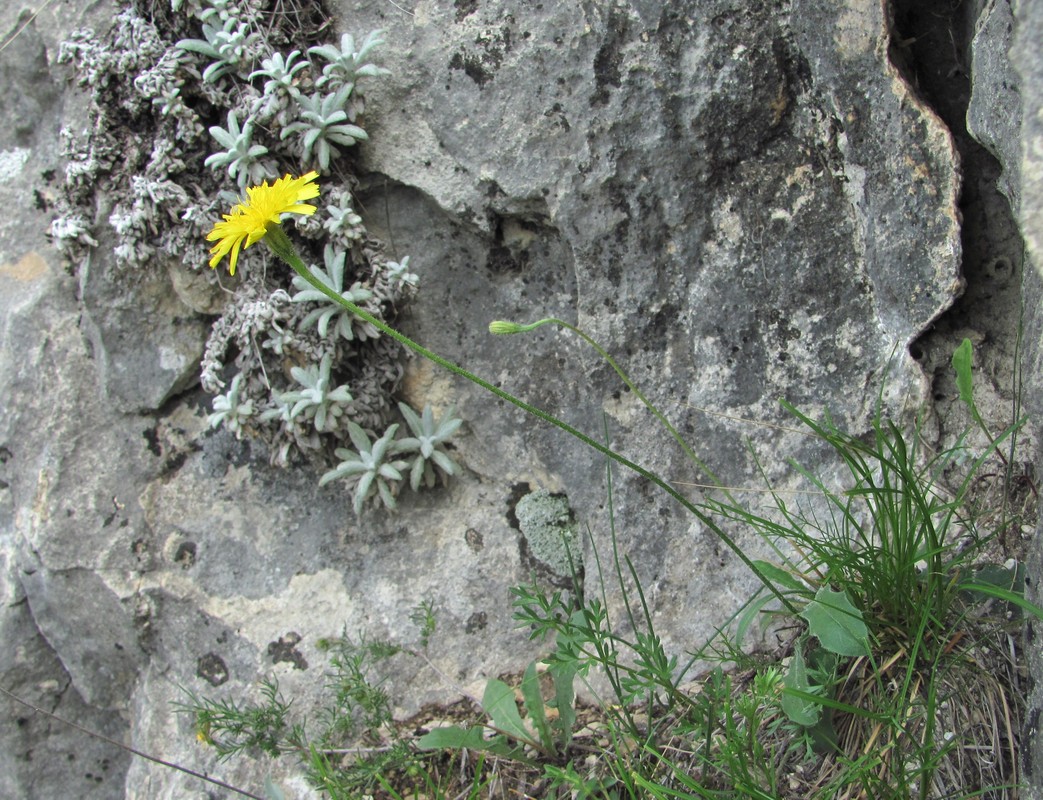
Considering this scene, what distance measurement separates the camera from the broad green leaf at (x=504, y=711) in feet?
9.07

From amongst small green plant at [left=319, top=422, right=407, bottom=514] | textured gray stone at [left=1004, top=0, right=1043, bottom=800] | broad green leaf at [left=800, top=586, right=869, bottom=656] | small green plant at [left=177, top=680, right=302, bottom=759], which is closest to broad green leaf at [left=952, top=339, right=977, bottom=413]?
textured gray stone at [left=1004, top=0, right=1043, bottom=800]

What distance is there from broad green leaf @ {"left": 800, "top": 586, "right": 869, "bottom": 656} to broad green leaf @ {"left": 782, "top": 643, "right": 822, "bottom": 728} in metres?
0.10

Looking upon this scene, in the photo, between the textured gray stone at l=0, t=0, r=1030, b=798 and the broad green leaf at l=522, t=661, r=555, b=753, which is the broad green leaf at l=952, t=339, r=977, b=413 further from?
the broad green leaf at l=522, t=661, r=555, b=753

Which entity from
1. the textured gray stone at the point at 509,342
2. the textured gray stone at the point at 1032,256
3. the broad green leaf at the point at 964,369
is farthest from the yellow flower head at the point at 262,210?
the broad green leaf at the point at 964,369

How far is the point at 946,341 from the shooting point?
2.75 m

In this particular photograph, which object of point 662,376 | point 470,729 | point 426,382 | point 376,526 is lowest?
point 470,729

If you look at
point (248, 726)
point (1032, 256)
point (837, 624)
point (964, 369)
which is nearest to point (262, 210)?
point (1032, 256)

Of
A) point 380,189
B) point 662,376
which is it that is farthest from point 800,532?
point 380,189

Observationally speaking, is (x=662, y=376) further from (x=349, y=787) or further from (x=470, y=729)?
(x=349, y=787)

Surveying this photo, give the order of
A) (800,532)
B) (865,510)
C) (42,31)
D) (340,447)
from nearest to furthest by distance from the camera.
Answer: (800,532) → (865,510) → (340,447) → (42,31)

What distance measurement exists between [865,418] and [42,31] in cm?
366

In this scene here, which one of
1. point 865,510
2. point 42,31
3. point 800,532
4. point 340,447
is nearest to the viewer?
point 800,532

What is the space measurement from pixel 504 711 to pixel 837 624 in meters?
1.09

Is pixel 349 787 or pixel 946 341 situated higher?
pixel 946 341
